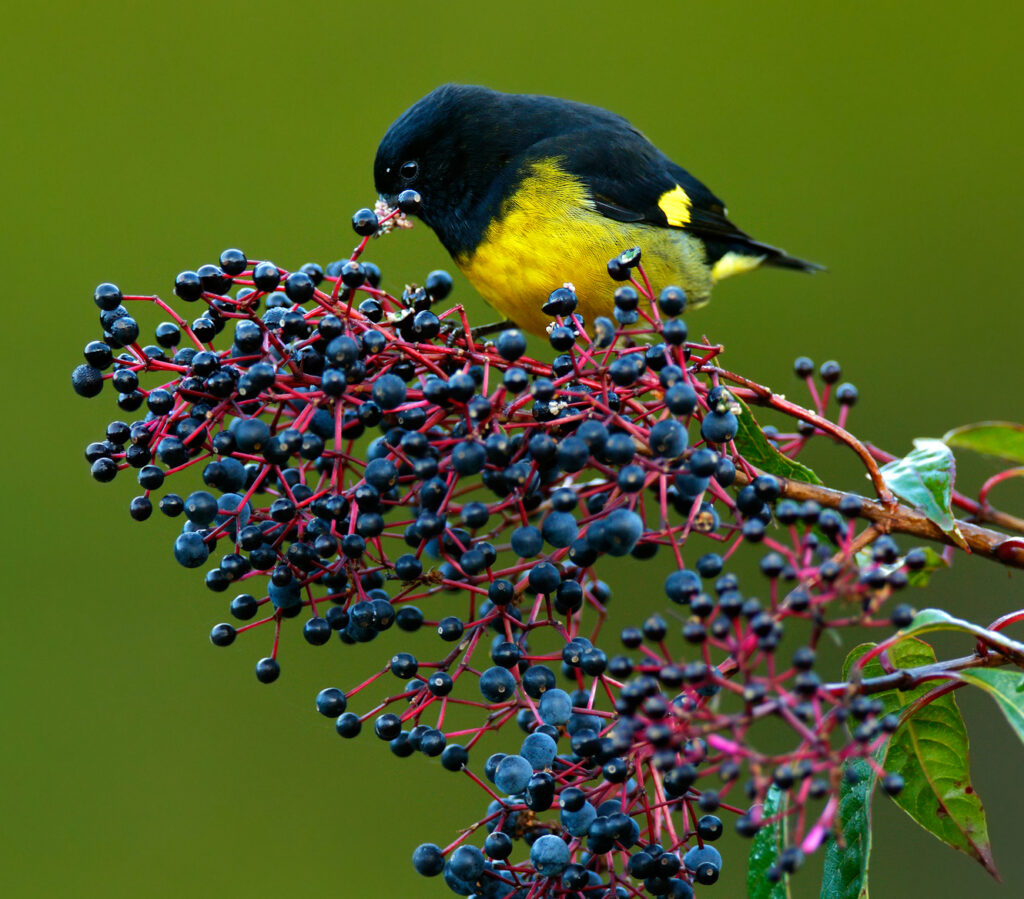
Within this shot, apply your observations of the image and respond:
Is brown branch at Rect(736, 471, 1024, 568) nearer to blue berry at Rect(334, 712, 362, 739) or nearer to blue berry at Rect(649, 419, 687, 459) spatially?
blue berry at Rect(649, 419, 687, 459)

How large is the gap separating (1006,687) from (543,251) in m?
1.38

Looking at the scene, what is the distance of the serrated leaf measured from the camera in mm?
1383

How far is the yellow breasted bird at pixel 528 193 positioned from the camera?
231 cm

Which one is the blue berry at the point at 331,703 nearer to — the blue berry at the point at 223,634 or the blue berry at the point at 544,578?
the blue berry at the point at 223,634

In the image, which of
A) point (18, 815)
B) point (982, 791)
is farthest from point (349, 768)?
point (982, 791)

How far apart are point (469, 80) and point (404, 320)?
3084 millimetres

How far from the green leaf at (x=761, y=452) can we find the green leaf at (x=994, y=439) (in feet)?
0.89

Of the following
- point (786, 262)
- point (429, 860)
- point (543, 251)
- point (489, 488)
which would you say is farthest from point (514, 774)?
point (786, 262)

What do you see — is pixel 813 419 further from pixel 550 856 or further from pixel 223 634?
pixel 223 634

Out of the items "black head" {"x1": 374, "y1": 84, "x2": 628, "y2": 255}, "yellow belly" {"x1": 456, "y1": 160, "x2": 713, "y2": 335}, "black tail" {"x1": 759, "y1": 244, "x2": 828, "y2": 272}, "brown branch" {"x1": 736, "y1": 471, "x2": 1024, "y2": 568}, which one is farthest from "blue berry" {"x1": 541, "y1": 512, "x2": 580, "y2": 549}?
"black tail" {"x1": 759, "y1": 244, "x2": 828, "y2": 272}

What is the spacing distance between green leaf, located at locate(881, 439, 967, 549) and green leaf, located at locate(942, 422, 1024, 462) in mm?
272

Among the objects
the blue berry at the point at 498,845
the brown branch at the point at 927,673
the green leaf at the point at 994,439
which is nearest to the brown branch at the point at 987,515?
the green leaf at the point at 994,439

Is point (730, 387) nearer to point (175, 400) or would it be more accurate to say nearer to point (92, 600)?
point (175, 400)

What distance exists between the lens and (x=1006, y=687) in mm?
1183
